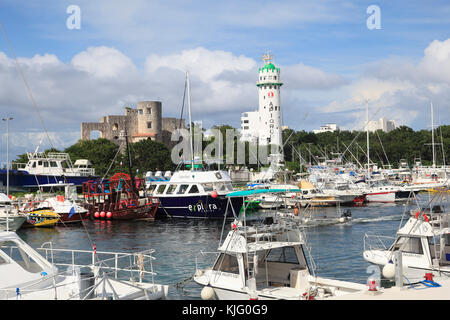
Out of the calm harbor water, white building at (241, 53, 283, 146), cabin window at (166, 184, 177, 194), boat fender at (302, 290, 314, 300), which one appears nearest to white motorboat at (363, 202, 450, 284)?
the calm harbor water

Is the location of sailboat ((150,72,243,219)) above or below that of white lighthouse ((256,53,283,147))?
below

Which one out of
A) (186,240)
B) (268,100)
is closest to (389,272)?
(186,240)

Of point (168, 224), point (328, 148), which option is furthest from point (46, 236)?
point (328, 148)

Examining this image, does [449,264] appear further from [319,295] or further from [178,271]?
[178,271]

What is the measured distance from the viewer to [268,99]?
12575 centimetres

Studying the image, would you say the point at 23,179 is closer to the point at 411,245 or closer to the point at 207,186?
the point at 207,186

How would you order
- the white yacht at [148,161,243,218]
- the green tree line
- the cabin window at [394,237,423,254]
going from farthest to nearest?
the green tree line
the white yacht at [148,161,243,218]
the cabin window at [394,237,423,254]

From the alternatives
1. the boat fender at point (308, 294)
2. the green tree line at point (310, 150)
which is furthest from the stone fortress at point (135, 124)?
the boat fender at point (308, 294)

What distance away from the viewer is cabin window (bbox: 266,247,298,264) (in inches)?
656

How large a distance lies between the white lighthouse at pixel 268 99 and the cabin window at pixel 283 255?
107400mm

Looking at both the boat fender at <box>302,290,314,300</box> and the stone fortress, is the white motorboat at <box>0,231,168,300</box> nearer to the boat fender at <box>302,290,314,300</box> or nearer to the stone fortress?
the boat fender at <box>302,290,314,300</box>

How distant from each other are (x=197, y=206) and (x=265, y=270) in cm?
2951

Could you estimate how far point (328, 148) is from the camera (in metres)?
129

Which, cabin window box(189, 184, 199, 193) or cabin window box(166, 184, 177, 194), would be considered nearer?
cabin window box(189, 184, 199, 193)
